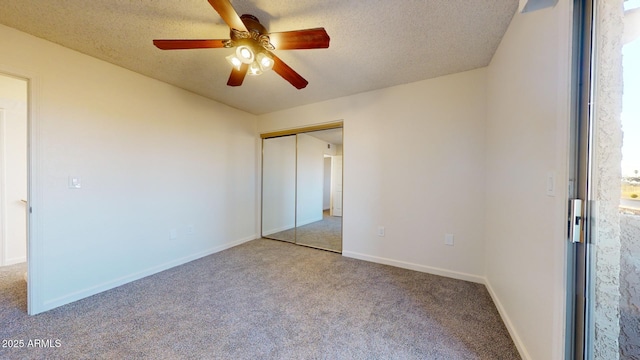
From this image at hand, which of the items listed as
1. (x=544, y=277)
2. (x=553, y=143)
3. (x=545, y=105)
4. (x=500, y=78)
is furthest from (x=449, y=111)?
(x=544, y=277)

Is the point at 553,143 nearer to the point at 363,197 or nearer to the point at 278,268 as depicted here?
the point at 363,197

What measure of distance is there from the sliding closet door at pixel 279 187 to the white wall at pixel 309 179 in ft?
0.39

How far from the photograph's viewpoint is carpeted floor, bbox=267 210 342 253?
3.63m

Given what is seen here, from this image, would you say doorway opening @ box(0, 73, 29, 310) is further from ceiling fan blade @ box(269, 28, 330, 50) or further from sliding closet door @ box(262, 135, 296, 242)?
ceiling fan blade @ box(269, 28, 330, 50)

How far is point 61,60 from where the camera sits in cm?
197

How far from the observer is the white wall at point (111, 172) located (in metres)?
1.88

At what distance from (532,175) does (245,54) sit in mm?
2129

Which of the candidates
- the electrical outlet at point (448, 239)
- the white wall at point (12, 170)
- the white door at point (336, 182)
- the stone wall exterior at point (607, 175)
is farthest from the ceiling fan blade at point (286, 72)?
the white wall at point (12, 170)

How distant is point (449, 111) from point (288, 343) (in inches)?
109

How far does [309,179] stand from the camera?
4582mm

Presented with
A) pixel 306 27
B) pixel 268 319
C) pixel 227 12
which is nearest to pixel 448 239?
pixel 268 319

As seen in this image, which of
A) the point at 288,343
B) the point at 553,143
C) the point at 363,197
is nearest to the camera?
the point at 553,143

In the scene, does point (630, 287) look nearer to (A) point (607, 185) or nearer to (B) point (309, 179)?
(A) point (607, 185)

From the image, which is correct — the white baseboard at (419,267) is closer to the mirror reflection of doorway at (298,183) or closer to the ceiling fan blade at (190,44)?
the mirror reflection of doorway at (298,183)
